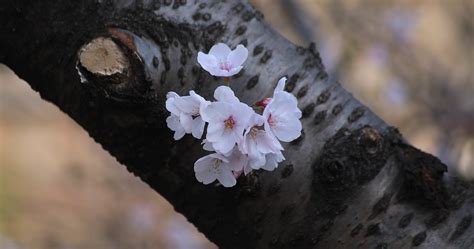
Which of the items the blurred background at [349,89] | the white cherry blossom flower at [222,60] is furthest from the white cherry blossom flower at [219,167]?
the blurred background at [349,89]

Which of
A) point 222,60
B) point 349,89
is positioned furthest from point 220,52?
point 349,89

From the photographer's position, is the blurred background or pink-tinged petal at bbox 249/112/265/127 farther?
the blurred background

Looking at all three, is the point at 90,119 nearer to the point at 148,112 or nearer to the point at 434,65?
the point at 148,112

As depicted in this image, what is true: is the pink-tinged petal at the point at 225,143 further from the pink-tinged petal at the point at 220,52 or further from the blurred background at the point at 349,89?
the blurred background at the point at 349,89

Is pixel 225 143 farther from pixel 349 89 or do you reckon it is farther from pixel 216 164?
pixel 349 89

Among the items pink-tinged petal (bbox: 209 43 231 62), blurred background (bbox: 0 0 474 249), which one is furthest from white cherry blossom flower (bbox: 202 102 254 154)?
blurred background (bbox: 0 0 474 249)

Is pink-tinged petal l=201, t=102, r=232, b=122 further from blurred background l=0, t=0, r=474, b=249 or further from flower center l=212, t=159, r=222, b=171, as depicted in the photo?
blurred background l=0, t=0, r=474, b=249

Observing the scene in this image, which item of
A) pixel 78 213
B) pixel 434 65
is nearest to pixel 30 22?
pixel 434 65
